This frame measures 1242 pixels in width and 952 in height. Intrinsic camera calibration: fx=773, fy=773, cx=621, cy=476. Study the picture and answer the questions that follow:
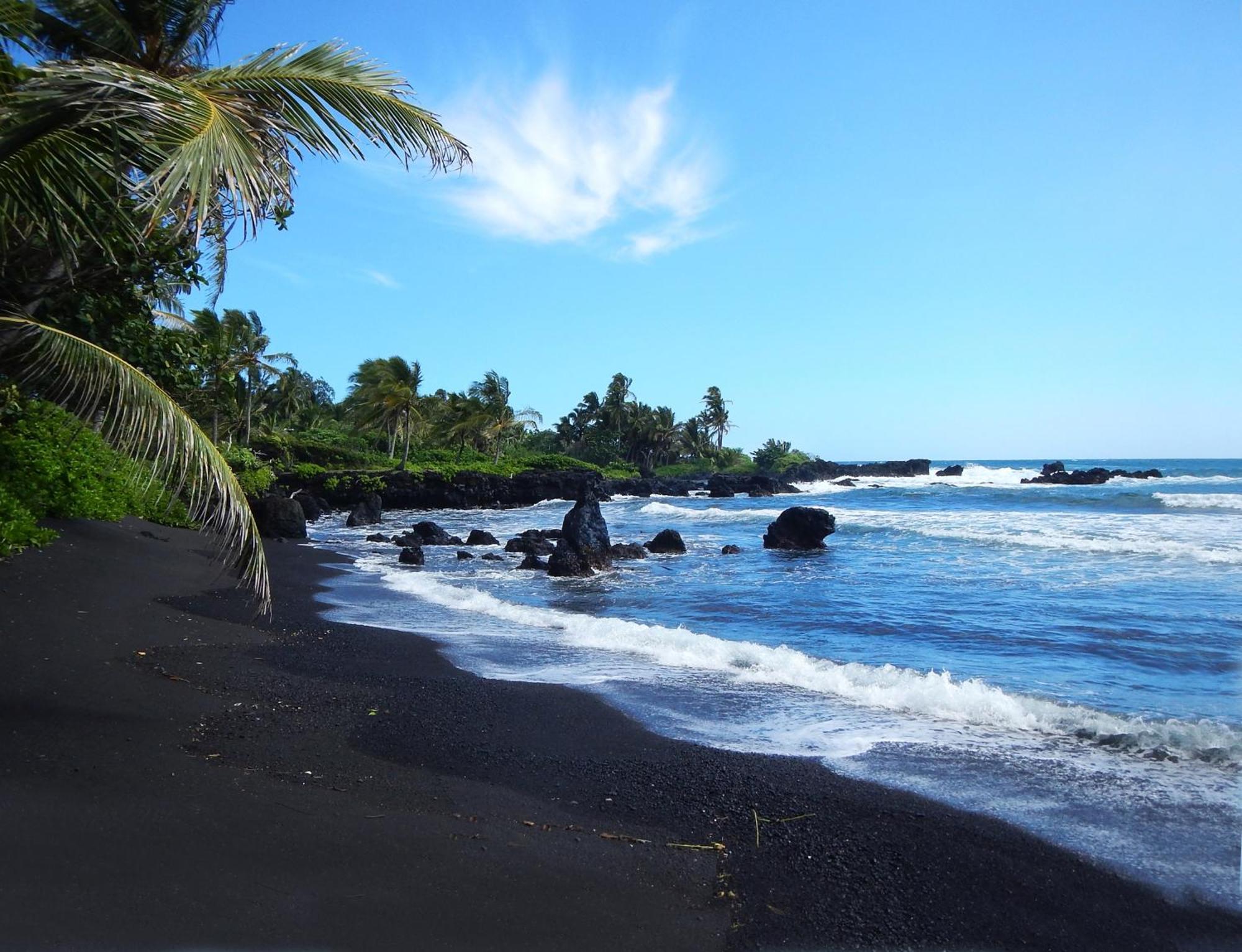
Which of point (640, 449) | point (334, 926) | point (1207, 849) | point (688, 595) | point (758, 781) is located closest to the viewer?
point (334, 926)

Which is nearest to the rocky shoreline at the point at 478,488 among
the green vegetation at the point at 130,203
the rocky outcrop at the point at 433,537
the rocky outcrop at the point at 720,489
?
the rocky outcrop at the point at 720,489

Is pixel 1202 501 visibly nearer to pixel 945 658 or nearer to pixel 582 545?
pixel 582 545

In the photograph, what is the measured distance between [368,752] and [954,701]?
5.39 meters

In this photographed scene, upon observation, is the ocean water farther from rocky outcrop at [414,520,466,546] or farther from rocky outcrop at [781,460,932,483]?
rocky outcrop at [781,460,932,483]

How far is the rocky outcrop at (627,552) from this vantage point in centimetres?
2239

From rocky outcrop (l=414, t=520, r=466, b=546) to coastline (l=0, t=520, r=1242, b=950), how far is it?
18.9 m

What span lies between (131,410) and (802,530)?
21.4m

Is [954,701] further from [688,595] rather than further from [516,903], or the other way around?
[688,595]

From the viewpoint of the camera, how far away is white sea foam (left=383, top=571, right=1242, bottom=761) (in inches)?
259

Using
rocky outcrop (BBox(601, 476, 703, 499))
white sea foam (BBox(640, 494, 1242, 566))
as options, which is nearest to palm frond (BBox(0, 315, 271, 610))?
white sea foam (BBox(640, 494, 1242, 566))

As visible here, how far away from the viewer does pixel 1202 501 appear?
127 feet

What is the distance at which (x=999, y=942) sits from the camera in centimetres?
356

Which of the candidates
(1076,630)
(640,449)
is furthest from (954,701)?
(640,449)

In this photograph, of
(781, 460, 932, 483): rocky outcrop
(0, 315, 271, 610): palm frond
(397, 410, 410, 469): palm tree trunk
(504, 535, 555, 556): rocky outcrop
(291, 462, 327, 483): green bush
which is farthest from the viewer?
(781, 460, 932, 483): rocky outcrop
